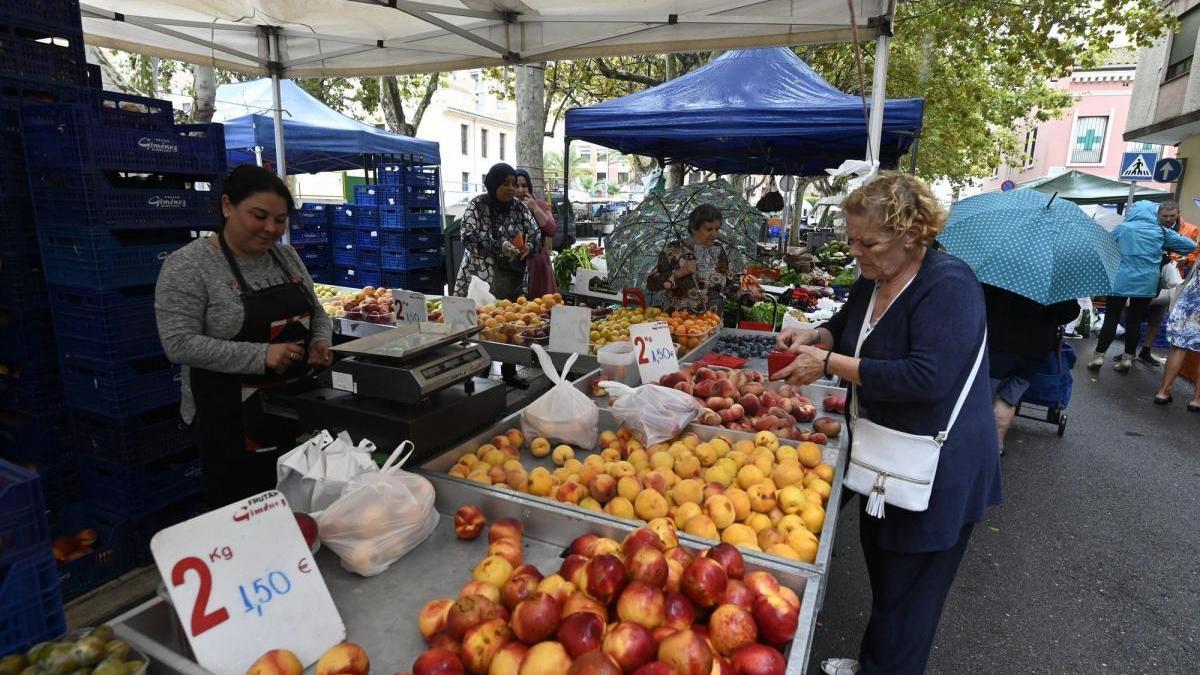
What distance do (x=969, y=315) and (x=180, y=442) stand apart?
12.3ft

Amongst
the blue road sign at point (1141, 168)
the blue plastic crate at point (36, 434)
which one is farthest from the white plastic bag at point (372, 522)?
the blue road sign at point (1141, 168)

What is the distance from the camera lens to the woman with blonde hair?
1.93m

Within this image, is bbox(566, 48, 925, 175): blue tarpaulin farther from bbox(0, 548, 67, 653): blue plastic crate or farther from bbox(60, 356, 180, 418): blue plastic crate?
bbox(0, 548, 67, 653): blue plastic crate

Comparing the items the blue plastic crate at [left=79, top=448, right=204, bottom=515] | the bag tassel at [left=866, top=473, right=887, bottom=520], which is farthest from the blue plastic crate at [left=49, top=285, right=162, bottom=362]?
the bag tassel at [left=866, top=473, right=887, bottom=520]

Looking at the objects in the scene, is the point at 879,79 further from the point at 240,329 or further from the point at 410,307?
the point at 240,329

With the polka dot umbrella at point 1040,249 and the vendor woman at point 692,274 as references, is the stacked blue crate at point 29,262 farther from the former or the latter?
the polka dot umbrella at point 1040,249

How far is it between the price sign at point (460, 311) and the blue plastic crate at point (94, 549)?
1.98m

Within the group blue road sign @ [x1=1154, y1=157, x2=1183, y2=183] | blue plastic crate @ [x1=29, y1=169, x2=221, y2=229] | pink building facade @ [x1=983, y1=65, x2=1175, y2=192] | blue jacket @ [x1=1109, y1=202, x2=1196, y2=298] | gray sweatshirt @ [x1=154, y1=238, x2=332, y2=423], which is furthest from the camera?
pink building facade @ [x1=983, y1=65, x2=1175, y2=192]

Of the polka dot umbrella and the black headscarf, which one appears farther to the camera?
the black headscarf

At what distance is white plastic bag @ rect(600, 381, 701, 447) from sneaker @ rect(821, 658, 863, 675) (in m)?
1.30

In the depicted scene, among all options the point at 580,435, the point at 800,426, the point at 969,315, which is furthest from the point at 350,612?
the point at 800,426

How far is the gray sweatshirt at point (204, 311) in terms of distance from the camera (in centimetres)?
244

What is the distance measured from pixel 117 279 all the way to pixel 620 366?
99.6 inches

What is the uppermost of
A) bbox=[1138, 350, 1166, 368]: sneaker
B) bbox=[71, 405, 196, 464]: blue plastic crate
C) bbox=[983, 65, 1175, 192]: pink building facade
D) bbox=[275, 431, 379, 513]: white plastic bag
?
bbox=[983, 65, 1175, 192]: pink building facade
